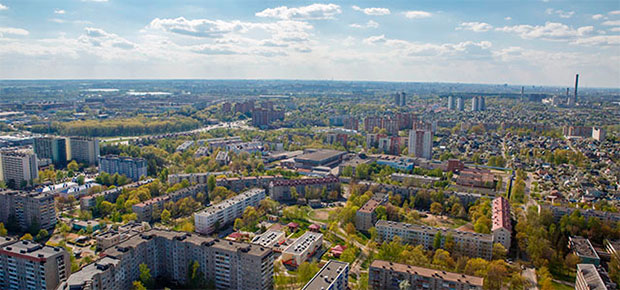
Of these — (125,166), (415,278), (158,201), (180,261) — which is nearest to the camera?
(415,278)

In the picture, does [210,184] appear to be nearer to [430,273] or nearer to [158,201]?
[158,201]

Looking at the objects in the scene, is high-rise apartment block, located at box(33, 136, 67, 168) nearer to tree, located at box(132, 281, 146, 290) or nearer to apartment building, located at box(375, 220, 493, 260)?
tree, located at box(132, 281, 146, 290)

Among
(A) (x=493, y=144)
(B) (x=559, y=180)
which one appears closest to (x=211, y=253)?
(B) (x=559, y=180)

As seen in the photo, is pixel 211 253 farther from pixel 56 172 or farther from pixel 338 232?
pixel 56 172

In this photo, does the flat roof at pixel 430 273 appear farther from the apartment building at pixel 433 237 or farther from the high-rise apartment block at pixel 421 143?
the high-rise apartment block at pixel 421 143

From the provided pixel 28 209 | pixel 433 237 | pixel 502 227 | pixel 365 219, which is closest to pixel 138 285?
pixel 28 209

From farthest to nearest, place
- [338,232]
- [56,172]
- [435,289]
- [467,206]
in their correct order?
[56,172], [467,206], [338,232], [435,289]

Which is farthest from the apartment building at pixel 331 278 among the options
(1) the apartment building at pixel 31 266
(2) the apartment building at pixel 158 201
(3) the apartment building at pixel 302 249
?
(2) the apartment building at pixel 158 201
